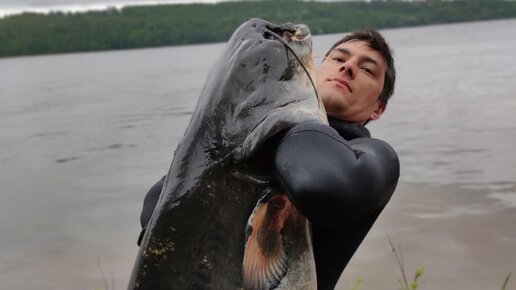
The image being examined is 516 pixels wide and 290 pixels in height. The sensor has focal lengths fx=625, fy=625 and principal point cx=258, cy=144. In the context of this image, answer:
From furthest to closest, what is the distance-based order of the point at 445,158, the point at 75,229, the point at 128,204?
1. the point at 445,158
2. the point at 128,204
3. the point at 75,229

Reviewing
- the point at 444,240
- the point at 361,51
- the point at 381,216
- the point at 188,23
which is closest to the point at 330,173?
the point at 361,51

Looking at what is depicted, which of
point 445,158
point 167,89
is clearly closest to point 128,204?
point 445,158

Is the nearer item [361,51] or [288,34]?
[288,34]

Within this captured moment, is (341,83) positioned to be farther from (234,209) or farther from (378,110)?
(234,209)

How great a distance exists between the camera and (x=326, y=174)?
174 cm

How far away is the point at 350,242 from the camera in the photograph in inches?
93.3

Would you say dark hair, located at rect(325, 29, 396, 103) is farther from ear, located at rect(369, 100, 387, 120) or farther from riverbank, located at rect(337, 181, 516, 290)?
riverbank, located at rect(337, 181, 516, 290)

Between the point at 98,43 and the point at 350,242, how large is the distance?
108559 millimetres

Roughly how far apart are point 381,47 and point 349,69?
0.24 m

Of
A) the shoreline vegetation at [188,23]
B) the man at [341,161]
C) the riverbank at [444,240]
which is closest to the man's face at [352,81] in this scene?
the man at [341,161]

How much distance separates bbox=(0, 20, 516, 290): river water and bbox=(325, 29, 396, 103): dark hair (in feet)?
12.9

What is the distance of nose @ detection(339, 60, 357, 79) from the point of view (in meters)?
2.61

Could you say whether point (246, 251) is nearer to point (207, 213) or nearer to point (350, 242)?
point (207, 213)

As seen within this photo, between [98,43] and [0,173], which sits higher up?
[0,173]
